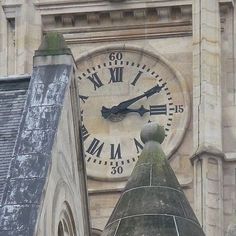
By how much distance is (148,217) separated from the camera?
31750 mm

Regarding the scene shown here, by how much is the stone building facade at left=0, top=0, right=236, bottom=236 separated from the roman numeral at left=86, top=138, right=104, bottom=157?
65 centimetres

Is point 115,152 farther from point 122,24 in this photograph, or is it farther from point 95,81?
point 122,24

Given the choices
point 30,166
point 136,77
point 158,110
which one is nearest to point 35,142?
point 30,166

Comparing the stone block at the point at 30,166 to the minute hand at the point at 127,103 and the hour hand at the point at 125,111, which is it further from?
the minute hand at the point at 127,103

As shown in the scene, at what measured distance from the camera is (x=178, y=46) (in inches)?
1953

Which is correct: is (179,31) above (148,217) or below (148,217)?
above

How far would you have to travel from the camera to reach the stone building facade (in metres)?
47.9

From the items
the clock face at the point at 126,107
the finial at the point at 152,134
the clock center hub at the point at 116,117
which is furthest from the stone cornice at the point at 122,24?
the finial at the point at 152,134

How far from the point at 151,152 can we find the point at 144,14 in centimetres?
1709

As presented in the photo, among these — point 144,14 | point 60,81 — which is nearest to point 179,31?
point 144,14

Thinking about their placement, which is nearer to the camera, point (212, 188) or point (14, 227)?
point (14, 227)

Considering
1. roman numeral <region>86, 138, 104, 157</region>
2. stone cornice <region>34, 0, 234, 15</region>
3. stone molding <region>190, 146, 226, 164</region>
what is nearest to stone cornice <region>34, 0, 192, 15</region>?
stone cornice <region>34, 0, 234, 15</region>

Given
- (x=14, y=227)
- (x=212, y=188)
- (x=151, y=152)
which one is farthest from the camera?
(x=212, y=188)

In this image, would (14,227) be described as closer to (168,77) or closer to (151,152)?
(151,152)
